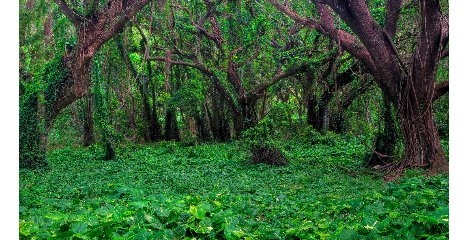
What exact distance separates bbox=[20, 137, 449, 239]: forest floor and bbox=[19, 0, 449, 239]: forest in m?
0.03

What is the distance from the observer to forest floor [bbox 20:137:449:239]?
3.85 m

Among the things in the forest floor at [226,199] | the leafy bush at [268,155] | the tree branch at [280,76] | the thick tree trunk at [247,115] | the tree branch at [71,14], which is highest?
the tree branch at [71,14]

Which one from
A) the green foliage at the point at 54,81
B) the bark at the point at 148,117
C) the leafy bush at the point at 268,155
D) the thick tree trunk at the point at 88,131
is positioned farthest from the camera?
the bark at the point at 148,117

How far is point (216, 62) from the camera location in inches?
600

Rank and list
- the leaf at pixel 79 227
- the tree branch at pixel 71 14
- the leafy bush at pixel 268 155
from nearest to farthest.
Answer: the leaf at pixel 79 227
the tree branch at pixel 71 14
the leafy bush at pixel 268 155

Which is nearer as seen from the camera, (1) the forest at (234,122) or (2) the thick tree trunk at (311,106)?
(1) the forest at (234,122)

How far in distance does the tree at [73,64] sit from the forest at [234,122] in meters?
0.03

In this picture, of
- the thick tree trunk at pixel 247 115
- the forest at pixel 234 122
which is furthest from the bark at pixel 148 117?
the thick tree trunk at pixel 247 115

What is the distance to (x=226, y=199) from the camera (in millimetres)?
6137

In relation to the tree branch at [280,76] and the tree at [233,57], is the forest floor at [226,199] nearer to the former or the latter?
the tree branch at [280,76]

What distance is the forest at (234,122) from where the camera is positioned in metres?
4.51

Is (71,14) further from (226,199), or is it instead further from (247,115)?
(247,115)
